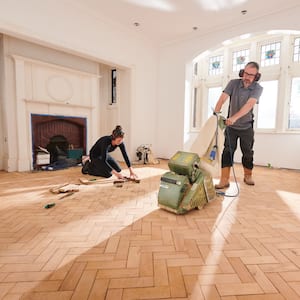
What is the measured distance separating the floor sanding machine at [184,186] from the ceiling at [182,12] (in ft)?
10.6

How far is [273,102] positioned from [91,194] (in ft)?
14.4

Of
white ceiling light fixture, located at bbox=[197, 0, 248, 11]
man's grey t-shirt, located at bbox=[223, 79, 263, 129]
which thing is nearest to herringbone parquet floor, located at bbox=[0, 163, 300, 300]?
man's grey t-shirt, located at bbox=[223, 79, 263, 129]

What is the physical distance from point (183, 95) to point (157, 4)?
1977mm

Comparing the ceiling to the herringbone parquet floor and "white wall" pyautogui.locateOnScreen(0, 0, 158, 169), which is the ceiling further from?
the herringbone parquet floor

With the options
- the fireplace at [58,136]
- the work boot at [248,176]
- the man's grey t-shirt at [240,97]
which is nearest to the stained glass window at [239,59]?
the man's grey t-shirt at [240,97]

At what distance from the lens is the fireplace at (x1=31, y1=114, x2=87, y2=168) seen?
3.97 meters

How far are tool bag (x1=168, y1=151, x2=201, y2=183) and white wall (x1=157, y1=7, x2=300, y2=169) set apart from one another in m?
3.18

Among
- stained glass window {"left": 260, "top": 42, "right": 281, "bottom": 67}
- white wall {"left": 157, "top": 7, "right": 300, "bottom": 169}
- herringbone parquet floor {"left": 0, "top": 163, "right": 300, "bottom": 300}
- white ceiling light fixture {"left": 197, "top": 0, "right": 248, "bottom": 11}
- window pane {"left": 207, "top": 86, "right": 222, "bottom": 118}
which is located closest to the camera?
herringbone parquet floor {"left": 0, "top": 163, "right": 300, "bottom": 300}

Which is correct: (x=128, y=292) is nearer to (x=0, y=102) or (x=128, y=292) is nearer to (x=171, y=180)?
(x=171, y=180)

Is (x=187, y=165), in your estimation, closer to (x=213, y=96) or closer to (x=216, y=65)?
(x=213, y=96)

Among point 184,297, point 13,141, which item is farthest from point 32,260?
point 13,141

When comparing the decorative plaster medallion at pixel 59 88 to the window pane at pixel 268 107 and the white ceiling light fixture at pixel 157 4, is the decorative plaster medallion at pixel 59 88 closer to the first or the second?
the white ceiling light fixture at pixel 157 4

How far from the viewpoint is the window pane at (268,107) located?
4508 millimetres

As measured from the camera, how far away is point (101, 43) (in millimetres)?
4164
